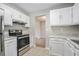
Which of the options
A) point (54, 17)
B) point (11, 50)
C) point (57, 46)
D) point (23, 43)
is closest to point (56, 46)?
point (57, 46)

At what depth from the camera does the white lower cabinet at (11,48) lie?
1524mm

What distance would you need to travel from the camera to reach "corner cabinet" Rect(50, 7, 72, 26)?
60.7 inches

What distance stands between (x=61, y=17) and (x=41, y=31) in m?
0.51

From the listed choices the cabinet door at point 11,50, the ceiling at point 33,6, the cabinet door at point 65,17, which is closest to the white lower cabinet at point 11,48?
the cabinet door at point 11,50

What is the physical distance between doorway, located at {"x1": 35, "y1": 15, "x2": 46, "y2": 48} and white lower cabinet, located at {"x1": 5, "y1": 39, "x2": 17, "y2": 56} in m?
0.47

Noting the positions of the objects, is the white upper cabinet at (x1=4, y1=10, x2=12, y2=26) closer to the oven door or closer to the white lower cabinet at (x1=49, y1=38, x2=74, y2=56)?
the oven door

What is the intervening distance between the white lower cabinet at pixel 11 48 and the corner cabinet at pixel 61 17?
0.90 metres

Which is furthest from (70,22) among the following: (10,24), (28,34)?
(10,24)

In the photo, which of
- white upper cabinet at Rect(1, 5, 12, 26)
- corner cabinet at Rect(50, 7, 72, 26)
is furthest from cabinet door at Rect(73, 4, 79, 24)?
white upper cabinet at Rect(1, 5, 12, 26)

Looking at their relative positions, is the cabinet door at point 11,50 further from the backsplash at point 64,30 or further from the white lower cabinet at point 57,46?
the backsplash at point 64,30

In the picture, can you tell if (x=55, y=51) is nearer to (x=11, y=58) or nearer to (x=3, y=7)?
(x=11, y=58)

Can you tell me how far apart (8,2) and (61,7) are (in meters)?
1.02

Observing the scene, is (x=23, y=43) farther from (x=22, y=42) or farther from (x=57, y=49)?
(x=57, y=49)

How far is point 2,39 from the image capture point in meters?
1.44
